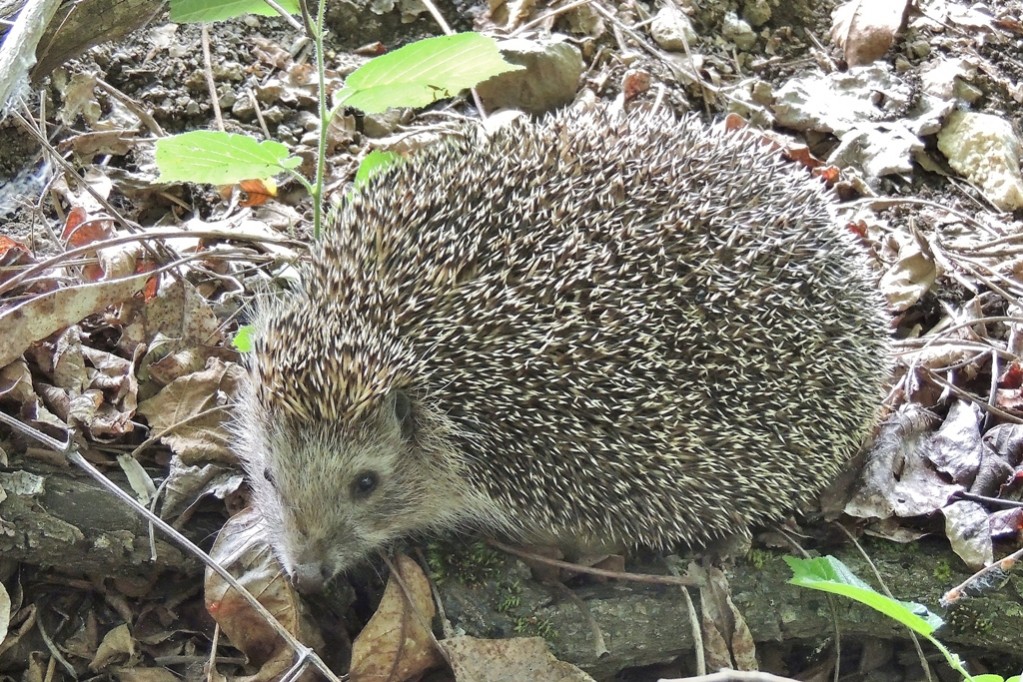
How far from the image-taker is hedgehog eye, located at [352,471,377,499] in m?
3.22

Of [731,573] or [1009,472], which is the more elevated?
[1009,472]

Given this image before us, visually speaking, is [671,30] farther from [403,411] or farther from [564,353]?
[403,411]

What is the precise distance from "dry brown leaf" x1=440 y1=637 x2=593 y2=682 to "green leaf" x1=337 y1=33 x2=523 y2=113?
1.90m

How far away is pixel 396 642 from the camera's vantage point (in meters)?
2.95

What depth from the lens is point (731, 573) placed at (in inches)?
129

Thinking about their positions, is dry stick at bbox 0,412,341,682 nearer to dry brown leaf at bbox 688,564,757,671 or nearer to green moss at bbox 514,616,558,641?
green moss at bbox 514,616,558,641

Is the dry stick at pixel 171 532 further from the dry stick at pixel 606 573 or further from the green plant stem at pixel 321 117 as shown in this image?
the green plant stem at pixel 321 117

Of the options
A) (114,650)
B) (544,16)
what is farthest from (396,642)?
(544,16)

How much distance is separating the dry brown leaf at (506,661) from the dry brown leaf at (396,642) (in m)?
0.09

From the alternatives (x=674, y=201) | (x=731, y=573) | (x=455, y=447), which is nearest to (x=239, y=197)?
(x=455, y=447)

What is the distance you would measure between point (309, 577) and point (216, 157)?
5.05ft

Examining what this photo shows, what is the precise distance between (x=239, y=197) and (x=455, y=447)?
208 cm

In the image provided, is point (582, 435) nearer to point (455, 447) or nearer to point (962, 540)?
point (455, 447)

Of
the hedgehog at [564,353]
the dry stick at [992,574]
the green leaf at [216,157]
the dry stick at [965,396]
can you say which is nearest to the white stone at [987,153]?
the dry stick at [965,396]
